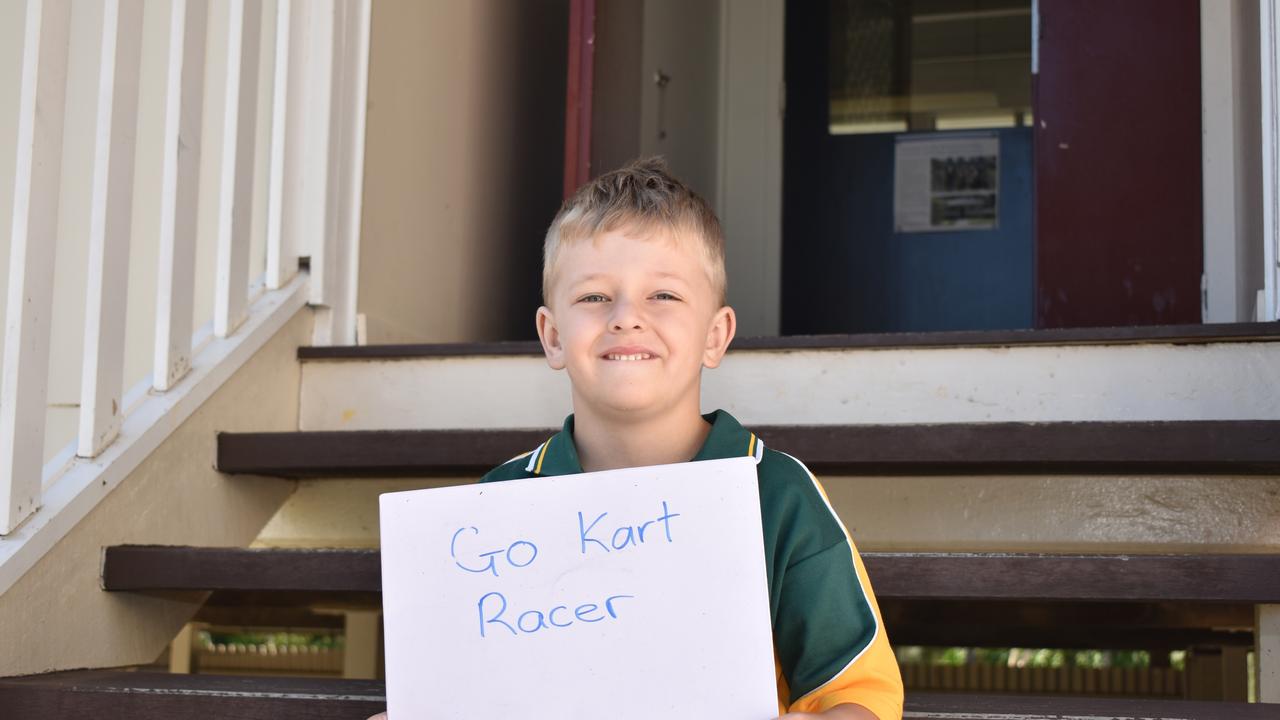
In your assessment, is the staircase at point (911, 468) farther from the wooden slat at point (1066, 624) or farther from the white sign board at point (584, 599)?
the white sign board at point (584, 599)

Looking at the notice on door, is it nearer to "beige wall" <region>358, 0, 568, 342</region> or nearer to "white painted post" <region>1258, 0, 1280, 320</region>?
"beige wall" <region>358, 0, 568, 342</region>

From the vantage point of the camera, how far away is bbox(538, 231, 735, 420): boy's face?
1.15 metres

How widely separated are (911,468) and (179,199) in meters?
1.23

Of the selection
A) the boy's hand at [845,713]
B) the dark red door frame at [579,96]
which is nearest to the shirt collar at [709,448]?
the boy's hand at [845,713]

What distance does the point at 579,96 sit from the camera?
3.16 meters

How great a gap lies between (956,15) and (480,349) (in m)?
3.24

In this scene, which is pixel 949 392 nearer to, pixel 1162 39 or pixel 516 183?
pixel 1162 39

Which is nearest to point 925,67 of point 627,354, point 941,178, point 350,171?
point 941,178

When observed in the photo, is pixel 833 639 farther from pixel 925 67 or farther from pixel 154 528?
pixel 925 67

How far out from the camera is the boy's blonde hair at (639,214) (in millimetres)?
1175

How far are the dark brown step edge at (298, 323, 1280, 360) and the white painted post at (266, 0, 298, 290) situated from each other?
0.55 ft

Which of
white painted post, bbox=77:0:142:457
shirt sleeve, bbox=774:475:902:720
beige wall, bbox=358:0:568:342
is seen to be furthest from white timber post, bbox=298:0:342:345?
shirt sleeve, bbox=774:475:902:720

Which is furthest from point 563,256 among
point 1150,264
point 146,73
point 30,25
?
point 1150,264

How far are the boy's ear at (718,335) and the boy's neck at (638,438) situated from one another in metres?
0.06
